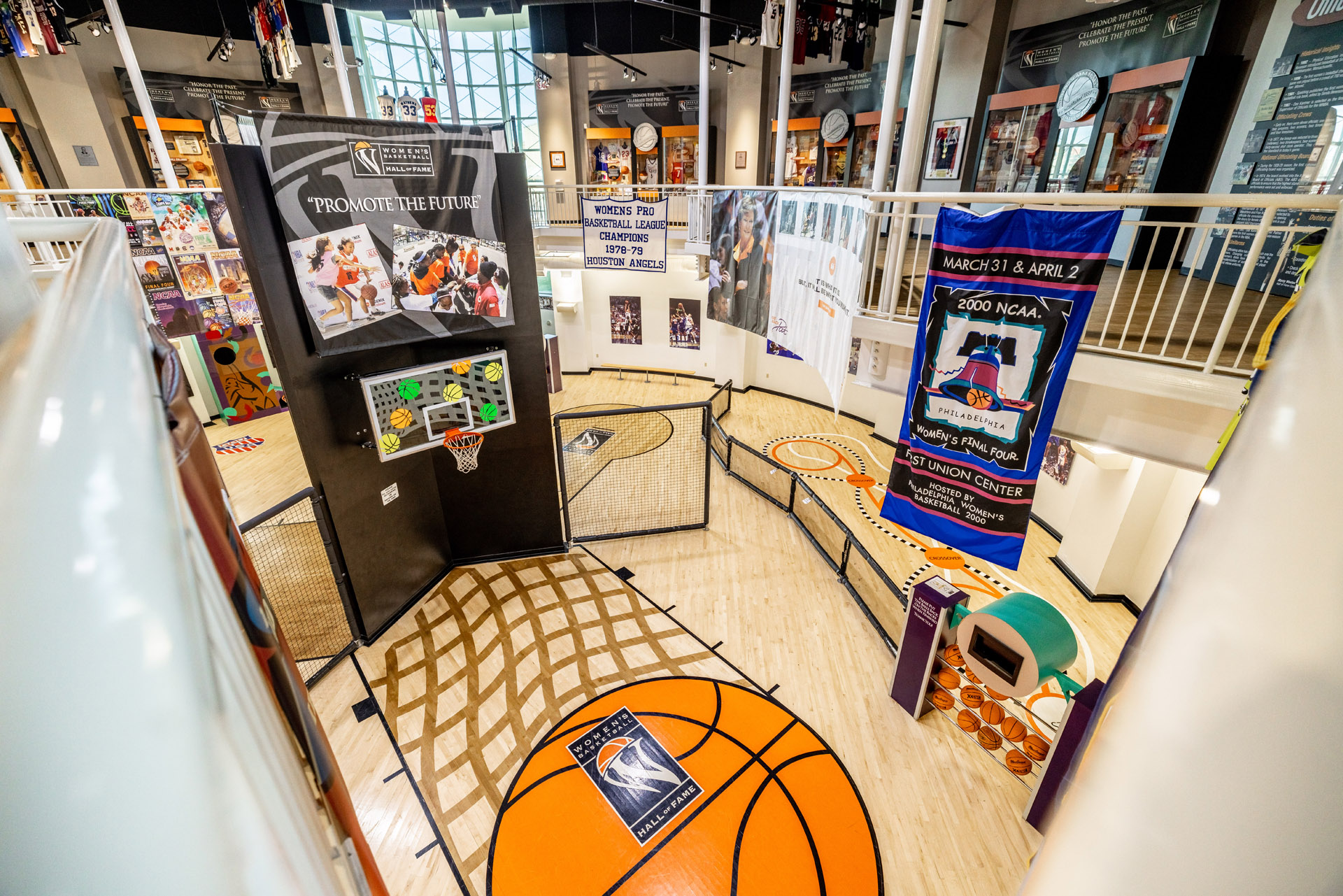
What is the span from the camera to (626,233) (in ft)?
28.4

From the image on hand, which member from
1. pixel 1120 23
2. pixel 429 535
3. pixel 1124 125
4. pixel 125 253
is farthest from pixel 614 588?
pixel 1120 23

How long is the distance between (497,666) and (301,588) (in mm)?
2673

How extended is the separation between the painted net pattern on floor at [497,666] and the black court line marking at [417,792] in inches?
1.4

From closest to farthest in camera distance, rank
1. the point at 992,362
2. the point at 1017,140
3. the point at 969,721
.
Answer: the point at 992,362 → the point at 969,721 → the point at 1017,140

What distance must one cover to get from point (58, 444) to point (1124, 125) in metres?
12.2

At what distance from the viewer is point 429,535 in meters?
6.50

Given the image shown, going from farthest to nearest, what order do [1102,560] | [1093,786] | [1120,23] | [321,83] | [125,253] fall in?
[321,83], [1120,23], [1102,560], [125,253], [1093,786]

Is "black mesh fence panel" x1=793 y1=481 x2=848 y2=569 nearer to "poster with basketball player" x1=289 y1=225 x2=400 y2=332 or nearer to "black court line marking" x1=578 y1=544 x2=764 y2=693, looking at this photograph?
"black court line marking" x1=578 y1=544 x2=764 y2=693

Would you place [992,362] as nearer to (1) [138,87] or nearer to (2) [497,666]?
(2) [497,666]

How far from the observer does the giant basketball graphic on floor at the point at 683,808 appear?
13.1 ft

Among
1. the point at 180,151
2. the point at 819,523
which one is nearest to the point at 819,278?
the point at 819,523

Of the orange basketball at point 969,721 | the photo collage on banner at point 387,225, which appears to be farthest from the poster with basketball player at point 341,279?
the orange basketball at point 969,721

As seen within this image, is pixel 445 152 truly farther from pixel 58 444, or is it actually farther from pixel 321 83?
pixel 321 83

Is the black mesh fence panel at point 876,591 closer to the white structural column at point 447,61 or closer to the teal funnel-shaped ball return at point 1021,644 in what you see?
the teal funnel-shaped ball return at point 1021,644
